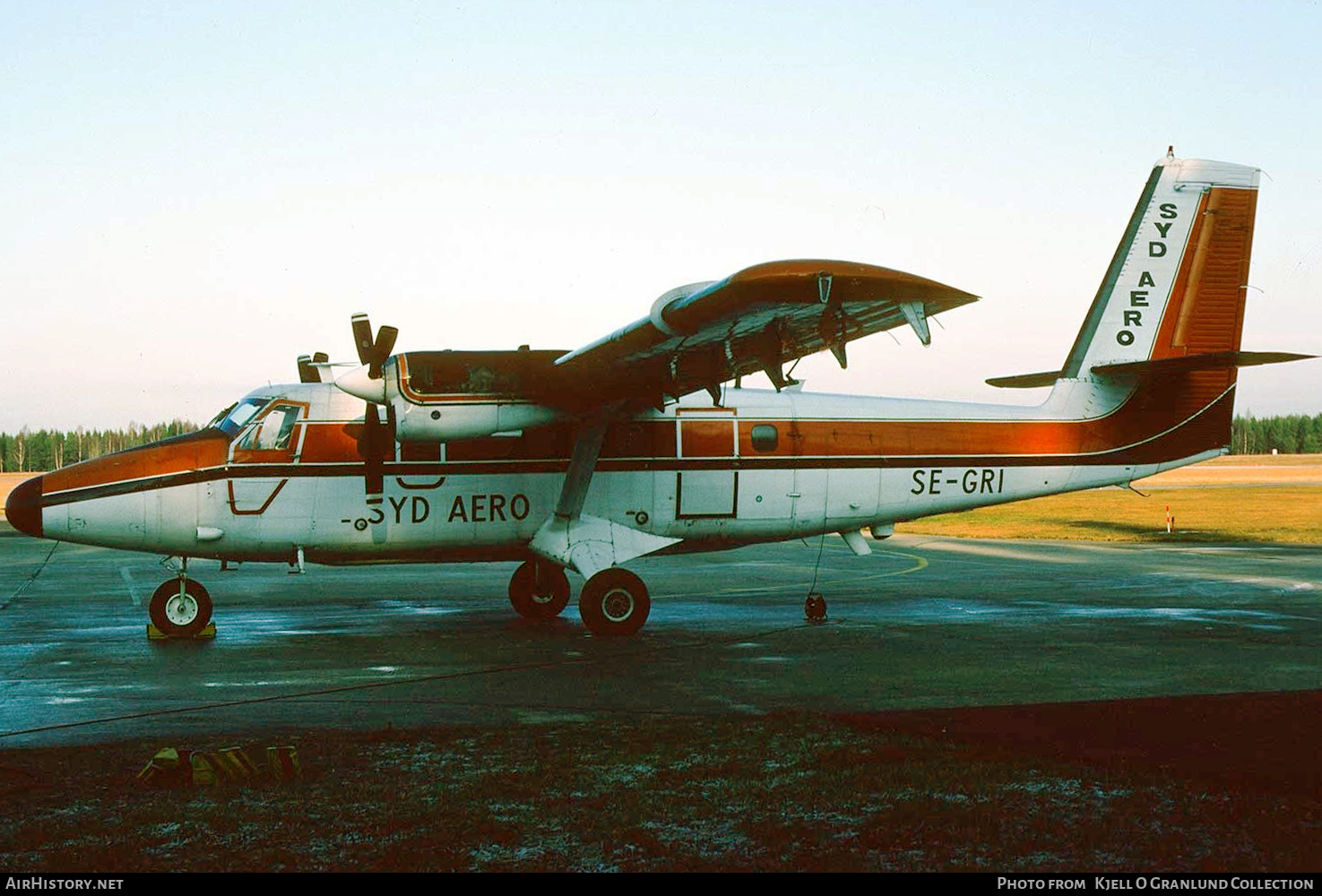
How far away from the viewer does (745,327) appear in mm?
13062

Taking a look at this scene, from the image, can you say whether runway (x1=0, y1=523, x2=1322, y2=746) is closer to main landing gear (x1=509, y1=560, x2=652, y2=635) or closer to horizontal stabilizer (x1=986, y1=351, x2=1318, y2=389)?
main landing gear (x1=509, y1=560, x2=652, y2=635)

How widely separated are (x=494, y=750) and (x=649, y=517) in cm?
829

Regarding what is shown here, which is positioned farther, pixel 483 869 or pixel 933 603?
pixel 933 603

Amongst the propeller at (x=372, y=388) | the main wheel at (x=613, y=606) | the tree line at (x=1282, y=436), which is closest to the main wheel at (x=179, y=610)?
the propeller at (x=372, y=388)

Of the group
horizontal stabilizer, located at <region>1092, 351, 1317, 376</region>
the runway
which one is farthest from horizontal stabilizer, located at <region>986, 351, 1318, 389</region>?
the runway

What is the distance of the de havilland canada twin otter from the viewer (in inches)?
570

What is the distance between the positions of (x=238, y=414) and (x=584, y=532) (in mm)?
4887

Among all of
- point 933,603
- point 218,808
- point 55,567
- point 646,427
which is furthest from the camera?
point 55,567

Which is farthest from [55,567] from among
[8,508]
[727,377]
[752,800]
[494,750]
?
[752,800]

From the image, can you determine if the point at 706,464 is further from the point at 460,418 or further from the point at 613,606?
the point at 460,418

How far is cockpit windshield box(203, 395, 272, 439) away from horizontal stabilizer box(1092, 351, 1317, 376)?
39.9ft
